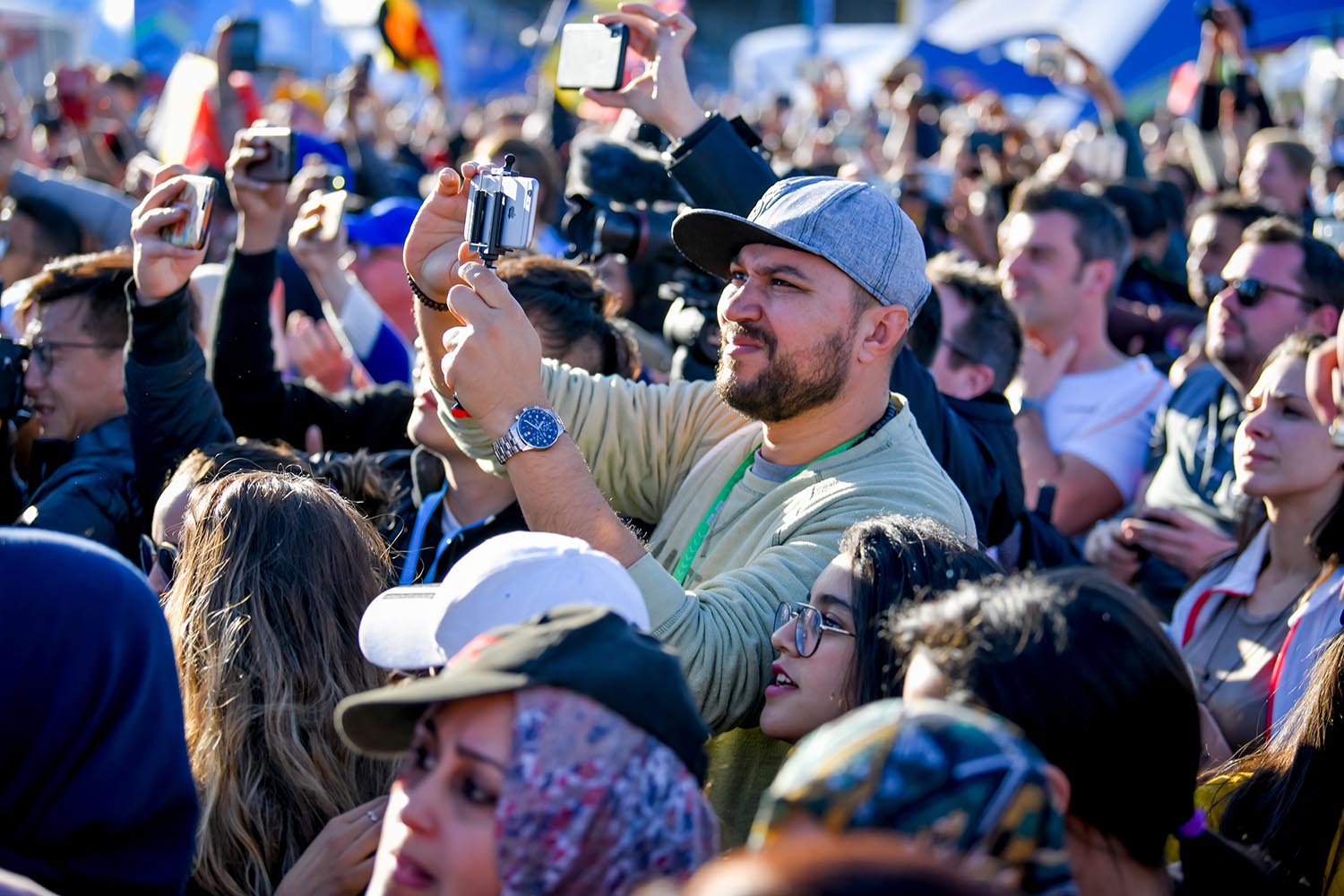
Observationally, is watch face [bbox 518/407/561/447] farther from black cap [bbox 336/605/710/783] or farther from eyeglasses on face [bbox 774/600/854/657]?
black cap [bbox 336/605/710/783]

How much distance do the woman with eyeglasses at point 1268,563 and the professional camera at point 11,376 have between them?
2.85 meters

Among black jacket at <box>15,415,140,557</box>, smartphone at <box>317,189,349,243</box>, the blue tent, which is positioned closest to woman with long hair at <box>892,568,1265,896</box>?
black jacket at <box>15,415,140,557</box>

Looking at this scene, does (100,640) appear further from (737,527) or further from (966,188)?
(966,188)

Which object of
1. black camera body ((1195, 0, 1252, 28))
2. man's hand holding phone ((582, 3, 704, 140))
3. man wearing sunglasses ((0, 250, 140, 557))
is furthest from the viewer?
black camera body ((1195, 0, 1252, 28))

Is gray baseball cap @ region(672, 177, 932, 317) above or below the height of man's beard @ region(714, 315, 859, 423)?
above

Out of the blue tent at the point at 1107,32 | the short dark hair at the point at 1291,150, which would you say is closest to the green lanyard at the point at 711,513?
the short dark hair at the point at 1291,150

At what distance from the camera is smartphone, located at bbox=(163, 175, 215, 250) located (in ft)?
10.1

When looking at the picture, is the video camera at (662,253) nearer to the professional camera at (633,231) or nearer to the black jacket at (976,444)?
the professional camera at (633,231)

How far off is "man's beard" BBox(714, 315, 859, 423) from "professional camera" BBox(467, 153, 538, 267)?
49 centimetres

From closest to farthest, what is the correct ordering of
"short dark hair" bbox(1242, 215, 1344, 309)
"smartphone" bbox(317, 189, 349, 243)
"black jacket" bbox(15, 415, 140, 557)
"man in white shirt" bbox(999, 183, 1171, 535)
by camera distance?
1. "black jacket" bbox(15, 415, 140, 557)
2. "smartphone" bbox(317, 189, 349, 243)
3. "short dark hair" bbox(1242, 215, 1344, 309)
4. "man in white shirt" bbox(999, 183, 1171, 535)

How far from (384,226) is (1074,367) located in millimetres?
2572

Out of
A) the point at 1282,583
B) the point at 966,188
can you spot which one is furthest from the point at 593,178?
the point at 966,188

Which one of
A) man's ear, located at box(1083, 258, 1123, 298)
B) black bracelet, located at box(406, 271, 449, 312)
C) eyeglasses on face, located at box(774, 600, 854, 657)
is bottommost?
eyeglasses on face, located at box(774, 600, 854, 657)

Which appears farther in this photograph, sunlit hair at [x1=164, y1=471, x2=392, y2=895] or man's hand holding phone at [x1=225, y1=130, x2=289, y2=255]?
man's hand holding phone at [x1=225, y1=130, x2=289, y2=255]
